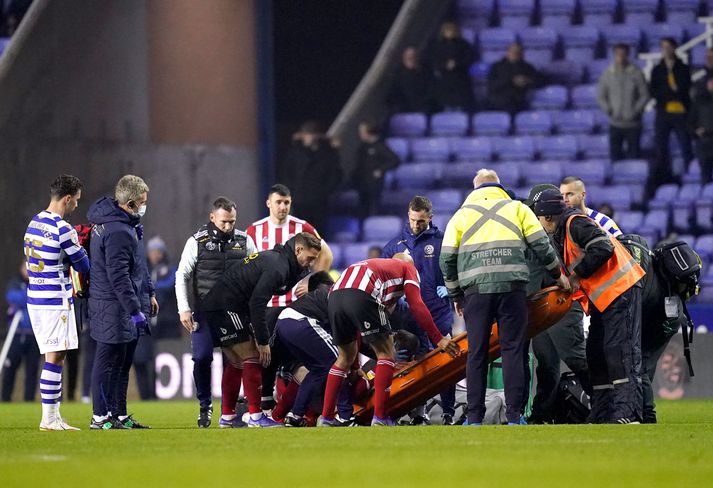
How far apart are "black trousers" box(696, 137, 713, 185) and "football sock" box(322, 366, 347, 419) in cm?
1206

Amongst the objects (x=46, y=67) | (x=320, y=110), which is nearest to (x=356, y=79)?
(x=320, y=110)

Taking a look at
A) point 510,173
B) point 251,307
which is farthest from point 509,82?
point 251,307

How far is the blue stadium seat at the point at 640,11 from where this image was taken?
22578 mm

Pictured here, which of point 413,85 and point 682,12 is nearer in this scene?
point 413,85

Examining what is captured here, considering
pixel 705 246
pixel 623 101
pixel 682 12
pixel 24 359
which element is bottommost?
pixel 24 359

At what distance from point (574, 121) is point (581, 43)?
1.52 metres

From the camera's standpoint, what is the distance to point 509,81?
73.5 feet

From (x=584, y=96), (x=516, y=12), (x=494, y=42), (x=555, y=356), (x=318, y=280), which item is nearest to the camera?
(x=555, y=356)

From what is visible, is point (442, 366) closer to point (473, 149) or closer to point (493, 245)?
point (493, 245)

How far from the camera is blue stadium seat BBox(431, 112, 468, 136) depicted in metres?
22.5

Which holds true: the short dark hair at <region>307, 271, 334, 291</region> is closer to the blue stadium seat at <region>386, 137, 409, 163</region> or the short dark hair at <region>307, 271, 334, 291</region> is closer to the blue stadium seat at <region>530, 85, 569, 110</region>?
the blue stadium seat at <region>386, 137, 409, 163</region>

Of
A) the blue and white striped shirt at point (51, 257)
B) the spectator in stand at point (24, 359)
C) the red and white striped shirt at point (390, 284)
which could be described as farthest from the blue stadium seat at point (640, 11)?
the blue and white striped shirt at point (51, 257)

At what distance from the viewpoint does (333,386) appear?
33.8 feet

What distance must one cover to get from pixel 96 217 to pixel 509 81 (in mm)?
12832
